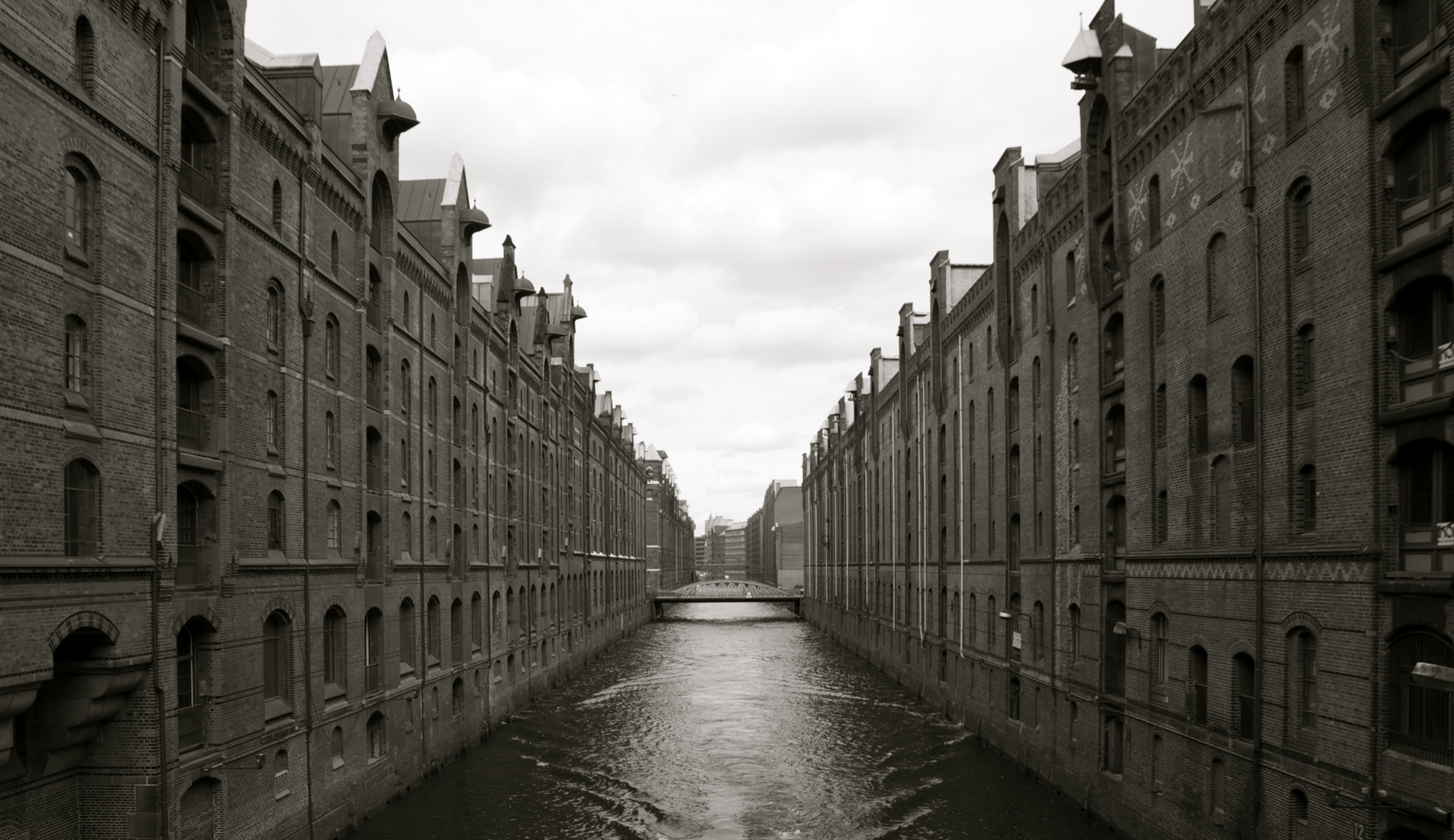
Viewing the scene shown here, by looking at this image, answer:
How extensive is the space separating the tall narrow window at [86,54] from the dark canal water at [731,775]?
54.3ft

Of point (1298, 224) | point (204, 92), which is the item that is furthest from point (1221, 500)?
point (204, 92)

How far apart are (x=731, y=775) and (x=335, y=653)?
43.5ft

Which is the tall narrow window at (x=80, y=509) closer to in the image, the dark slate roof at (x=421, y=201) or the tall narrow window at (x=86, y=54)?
the tall narrow window at (x=86, y=54)

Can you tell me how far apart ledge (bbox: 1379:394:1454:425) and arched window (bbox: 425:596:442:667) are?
1016 inches

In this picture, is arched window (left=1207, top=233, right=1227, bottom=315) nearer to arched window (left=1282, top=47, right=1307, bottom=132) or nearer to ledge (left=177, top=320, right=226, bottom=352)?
arched window (left=1282, top=47, right=1307, bottom=132)

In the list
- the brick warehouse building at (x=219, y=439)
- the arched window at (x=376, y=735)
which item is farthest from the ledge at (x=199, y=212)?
the arched window at (x=376, y=735)

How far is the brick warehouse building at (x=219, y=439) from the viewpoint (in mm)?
14914

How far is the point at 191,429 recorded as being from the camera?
19781mm

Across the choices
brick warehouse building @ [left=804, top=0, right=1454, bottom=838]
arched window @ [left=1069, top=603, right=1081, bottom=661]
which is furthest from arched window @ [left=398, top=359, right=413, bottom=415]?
arched window @ [left=1069, top=603, right=1081, bottom=661]

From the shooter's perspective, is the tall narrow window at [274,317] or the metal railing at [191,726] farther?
the tall narrow window at [274,317]

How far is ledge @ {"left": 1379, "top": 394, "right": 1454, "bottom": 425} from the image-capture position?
13930mm

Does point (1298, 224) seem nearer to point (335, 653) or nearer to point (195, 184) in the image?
point (195, 184)

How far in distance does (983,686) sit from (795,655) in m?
33.9

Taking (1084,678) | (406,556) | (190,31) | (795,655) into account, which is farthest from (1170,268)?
(795,655)
